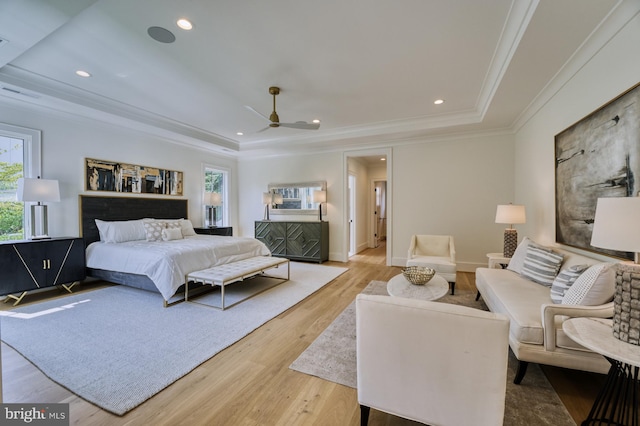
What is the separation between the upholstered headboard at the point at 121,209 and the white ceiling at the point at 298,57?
4.51ft

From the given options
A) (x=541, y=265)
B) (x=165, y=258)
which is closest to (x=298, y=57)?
(x=165, y=258)

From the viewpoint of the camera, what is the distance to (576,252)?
255 cm

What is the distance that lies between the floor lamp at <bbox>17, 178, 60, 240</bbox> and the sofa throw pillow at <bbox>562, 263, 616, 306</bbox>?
5662mm

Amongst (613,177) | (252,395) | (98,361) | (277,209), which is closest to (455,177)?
(613,177)

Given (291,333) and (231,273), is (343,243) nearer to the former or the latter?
(231,273)

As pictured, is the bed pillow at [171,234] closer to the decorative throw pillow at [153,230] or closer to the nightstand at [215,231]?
the decorative throw pillow at [153,230]

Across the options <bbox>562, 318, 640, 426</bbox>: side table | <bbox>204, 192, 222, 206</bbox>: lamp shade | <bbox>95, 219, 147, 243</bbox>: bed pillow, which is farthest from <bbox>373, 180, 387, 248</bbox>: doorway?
<bbox>562, 318, 640, 426</bbox>: side table

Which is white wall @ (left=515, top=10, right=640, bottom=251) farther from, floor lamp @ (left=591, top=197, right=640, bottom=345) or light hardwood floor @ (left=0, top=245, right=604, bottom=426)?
light hardwood floor @ (left=0, top=245, right=604, bottom=426)

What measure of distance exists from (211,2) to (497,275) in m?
3.79

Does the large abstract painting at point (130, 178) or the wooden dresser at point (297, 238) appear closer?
the large abstract painting at point (130, 178)

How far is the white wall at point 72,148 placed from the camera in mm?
3699

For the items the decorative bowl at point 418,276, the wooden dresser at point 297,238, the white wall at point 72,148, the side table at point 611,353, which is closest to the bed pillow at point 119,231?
the white wall at point 72,148

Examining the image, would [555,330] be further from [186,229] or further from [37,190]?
[37,190]

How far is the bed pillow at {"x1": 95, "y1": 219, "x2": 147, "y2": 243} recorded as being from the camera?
4145 millimetres
